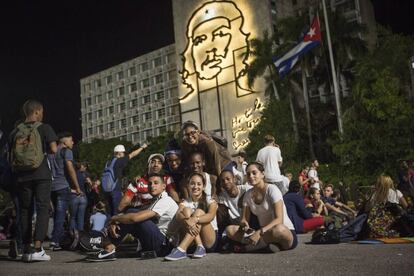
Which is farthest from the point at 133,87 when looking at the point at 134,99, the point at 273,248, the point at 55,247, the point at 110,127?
the point at 273,248

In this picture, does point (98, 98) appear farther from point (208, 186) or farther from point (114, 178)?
point (208, 186)

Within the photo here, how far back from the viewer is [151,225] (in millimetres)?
4945

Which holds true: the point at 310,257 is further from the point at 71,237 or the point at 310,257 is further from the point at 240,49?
the point at 240,49

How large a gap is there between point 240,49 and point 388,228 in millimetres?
43958

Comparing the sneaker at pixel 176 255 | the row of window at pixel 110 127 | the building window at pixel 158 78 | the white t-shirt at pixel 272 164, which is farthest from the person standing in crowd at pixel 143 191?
the row of window at pixel 110 127

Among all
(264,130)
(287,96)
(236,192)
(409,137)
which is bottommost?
(236,192)

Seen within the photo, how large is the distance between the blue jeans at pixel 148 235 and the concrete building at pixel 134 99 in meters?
56.9

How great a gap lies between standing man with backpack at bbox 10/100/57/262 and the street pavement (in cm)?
34

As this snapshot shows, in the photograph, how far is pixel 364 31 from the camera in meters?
29.6

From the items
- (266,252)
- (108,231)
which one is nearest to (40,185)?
(108,231)

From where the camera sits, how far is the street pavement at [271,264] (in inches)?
140

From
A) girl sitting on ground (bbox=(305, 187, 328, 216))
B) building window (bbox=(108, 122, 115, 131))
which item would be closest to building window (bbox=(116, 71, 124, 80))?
building window (bbox=(108, 122, 115, 131))

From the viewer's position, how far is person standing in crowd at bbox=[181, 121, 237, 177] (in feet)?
19.4

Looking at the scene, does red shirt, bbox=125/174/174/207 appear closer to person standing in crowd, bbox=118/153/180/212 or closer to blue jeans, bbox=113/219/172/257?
person standing in crowd, bbox=118/153/180/212
